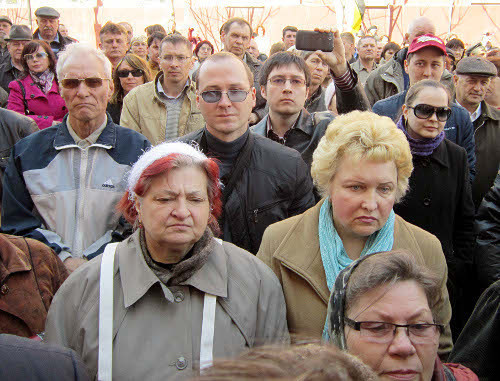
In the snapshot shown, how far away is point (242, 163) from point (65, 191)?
3.40 feet

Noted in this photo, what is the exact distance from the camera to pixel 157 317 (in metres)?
2.25

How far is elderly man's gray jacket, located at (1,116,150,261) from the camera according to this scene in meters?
3.16

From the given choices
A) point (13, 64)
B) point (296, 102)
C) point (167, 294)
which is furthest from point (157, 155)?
point (13, 64)

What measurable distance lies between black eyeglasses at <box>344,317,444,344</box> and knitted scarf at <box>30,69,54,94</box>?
179 inches

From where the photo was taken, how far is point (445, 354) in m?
2.53

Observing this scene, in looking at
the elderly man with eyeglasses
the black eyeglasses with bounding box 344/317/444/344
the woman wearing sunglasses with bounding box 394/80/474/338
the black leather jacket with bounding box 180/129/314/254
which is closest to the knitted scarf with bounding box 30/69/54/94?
the elderly man with eyeglasses

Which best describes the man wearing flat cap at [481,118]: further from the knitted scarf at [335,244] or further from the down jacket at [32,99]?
the down jacket at [32,99]

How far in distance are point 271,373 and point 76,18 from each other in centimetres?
2145

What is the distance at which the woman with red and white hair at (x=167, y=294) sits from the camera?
2195 mm

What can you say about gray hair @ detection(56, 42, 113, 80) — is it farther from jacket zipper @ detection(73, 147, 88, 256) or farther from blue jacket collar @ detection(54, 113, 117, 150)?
jacket zipper @ detection(73, 147, 88, 256)

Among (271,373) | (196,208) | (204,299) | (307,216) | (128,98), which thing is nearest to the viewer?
(271,373)

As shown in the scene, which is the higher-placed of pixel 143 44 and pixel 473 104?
pixel 143 44

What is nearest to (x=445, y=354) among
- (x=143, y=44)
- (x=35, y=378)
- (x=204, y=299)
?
(x=204, y=299)

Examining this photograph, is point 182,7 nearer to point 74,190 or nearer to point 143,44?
point 143,44
